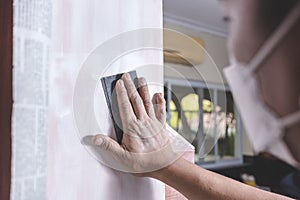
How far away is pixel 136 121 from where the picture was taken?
604 mm

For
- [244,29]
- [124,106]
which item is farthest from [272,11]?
[124,106]

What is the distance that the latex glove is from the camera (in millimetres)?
588

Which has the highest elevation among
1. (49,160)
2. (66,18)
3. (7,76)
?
(66,18)

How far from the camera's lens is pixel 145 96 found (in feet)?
2.10

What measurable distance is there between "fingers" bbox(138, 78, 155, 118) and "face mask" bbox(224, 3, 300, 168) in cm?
40

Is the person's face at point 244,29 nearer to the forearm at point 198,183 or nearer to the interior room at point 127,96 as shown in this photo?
the interior room at point 127,96

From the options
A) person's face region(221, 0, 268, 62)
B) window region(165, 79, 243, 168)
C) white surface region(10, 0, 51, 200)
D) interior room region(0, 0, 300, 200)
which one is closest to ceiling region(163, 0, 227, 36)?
window region(165, 79, 243, 168)

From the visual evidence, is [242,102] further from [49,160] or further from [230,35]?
[49,160]

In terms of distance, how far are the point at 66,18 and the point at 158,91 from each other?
10.8 inches

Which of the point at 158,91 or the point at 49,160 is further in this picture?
the point at 158,91

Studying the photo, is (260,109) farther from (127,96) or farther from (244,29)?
(127,96)

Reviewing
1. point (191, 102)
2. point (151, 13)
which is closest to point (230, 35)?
point (151, 13)

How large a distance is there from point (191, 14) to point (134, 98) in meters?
2.17

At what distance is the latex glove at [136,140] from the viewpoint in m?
0.59
